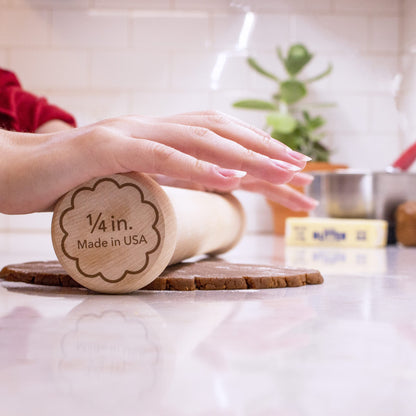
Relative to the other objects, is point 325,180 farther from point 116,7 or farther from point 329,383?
point 329,383

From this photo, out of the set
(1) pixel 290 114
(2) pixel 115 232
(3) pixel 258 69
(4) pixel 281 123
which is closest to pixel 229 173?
(2) pixel 115 232

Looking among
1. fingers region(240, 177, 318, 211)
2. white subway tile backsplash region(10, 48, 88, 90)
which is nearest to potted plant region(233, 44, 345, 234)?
white subway tile backsplash region(10, 48, 88, 90)

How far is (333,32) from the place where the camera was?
7.98 ft

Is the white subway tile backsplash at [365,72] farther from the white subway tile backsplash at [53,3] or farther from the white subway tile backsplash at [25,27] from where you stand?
the white subway tile backsplash at [25,27]

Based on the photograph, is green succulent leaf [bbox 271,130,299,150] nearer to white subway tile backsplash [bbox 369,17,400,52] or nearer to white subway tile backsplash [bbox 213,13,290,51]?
white subway tile backsplash [bbox 213,13,290,51]

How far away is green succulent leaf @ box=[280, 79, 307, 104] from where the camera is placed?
2.22 m

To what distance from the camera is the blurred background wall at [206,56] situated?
240 cm

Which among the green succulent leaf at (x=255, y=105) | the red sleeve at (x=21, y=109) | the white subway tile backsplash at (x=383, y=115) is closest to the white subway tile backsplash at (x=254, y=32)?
the green succulent leaf at (x=255, y=105)

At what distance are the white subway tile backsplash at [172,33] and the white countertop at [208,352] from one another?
176cm

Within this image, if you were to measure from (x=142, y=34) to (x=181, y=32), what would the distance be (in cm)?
14

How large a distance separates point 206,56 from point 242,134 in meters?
1.74

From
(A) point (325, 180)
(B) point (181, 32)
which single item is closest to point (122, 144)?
(A) point (325, 180)

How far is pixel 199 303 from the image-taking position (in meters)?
0.67

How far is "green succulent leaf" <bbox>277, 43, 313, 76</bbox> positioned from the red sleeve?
2.77 feet
